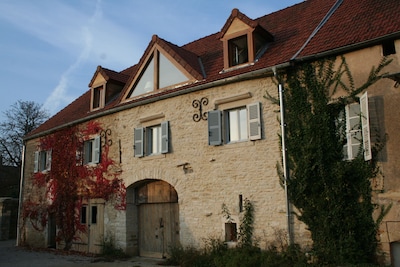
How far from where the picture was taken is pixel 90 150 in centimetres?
1582

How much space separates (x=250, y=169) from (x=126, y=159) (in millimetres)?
5199

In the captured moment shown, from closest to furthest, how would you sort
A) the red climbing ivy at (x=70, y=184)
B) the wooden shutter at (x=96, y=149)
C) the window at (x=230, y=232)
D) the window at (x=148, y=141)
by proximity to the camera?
1. the window at (x=230, y=232)
2. the window at (x=148, y=141)
3. the red climbing ivy at (x=70, y=184)
4. the wooden shutter at (x=96, y=149)

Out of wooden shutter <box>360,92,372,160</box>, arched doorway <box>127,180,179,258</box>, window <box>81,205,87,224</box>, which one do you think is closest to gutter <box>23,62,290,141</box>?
wooden shutter <box>360,92,372,160</box>

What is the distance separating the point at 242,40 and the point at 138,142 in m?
5.00

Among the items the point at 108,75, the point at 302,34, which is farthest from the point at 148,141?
the point at 302,34

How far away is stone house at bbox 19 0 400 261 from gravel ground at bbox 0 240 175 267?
0.90m

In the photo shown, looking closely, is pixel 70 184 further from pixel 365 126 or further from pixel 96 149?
pixel 365 126

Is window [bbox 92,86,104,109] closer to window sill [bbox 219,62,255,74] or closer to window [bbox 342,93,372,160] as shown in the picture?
window sill [bbox 219,62,255,74]

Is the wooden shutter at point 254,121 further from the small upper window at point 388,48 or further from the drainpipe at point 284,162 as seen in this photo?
the small upper window at point 388,48

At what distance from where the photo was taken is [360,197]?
886 cm

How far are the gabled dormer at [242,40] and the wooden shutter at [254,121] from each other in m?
1.72

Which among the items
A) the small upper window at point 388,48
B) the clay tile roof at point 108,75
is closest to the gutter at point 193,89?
the clay tile roof at point 108,75

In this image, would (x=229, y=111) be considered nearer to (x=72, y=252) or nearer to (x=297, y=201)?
(x=297, y=201)

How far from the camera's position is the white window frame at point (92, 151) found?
→ 1483 centimetres
